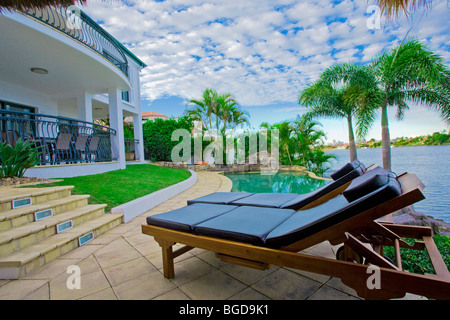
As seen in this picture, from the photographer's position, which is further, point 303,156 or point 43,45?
point 303,156

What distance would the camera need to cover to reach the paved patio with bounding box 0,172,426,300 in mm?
1555

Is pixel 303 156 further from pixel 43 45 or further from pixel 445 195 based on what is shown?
Answer: pixel 43 45

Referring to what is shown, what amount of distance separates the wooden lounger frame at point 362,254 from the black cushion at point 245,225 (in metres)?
0.05

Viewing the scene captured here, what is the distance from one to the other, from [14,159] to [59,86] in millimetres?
5013

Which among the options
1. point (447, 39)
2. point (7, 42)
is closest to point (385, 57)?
A: point (447, 39)

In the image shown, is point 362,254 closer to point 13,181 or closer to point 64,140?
point 13,181

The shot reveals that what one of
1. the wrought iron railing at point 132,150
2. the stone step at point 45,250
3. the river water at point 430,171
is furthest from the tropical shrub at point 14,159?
the river water at point 430,171

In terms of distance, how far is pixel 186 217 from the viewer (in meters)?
1.93

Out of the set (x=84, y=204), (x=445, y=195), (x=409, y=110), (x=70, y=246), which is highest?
(x=409, y=110)

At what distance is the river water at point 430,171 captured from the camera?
5.67m

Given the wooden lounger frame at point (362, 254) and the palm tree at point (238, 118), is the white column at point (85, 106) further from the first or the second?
the palm tree at point (238, 118)

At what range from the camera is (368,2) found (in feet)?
8.57
